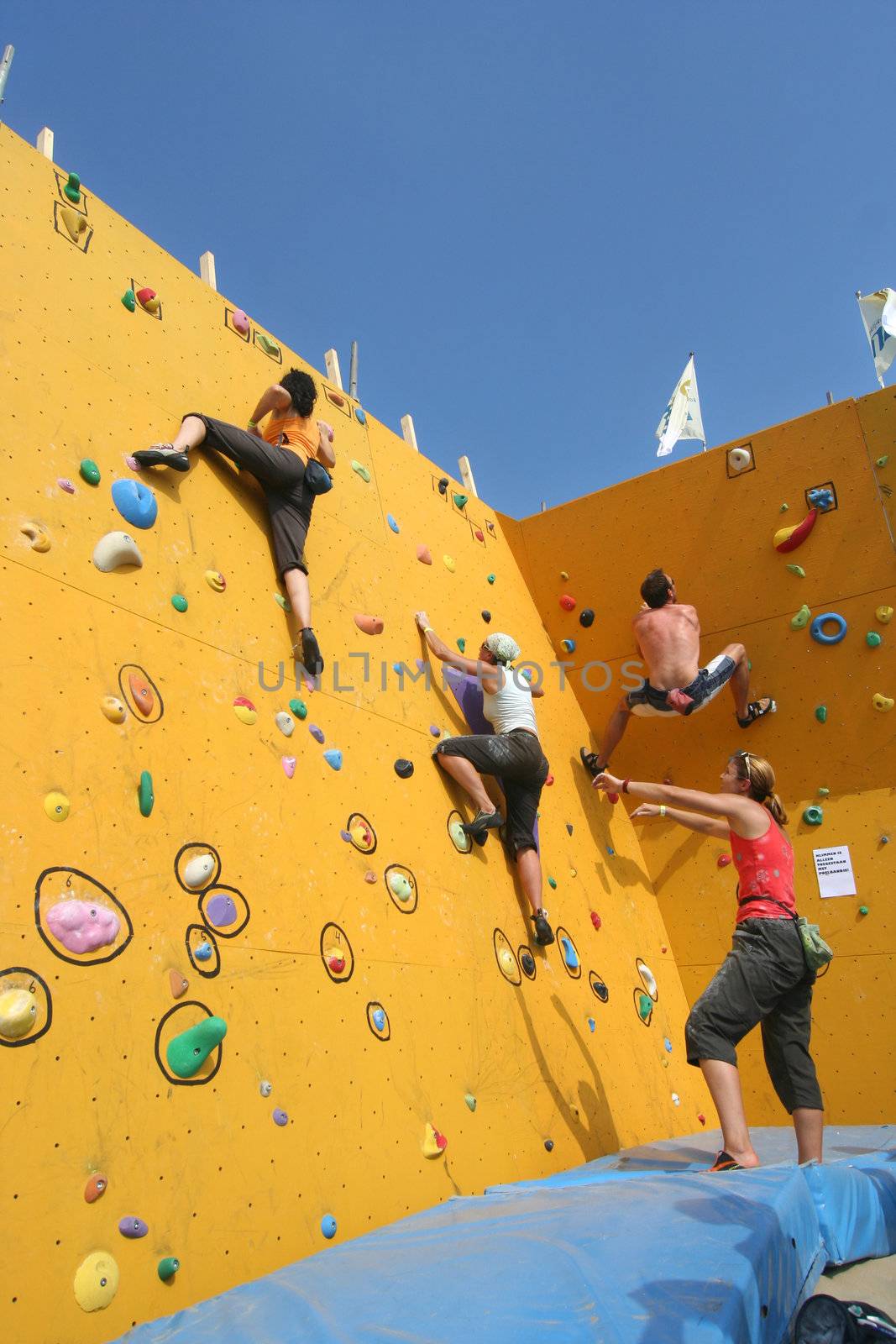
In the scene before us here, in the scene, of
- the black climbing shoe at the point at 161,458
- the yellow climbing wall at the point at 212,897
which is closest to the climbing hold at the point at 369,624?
the yellow climbing wall at the point at 212,897

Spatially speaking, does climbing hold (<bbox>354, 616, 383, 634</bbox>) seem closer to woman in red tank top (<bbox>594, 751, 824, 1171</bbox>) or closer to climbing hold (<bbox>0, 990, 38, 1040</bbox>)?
woman in red tank top (<bbox>594, 751, 824, 1171</bbox>)

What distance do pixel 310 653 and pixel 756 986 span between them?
1.51 metres

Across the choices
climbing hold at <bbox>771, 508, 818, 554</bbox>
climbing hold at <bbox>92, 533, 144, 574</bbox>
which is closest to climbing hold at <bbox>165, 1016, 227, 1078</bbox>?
climbing hold at <bbox>92, 533, 144, 574</bbox>

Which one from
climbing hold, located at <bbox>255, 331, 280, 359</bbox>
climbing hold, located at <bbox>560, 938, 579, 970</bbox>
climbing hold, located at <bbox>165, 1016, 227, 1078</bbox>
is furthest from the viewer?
climbing hold, located at <bbox>255, 331, 280, 359</bbox>

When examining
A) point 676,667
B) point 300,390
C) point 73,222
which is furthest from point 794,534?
point 73,222

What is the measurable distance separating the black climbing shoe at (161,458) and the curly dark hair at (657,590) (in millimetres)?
2351

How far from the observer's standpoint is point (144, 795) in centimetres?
199

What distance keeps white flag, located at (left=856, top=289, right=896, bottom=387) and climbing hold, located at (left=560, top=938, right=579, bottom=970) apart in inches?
121

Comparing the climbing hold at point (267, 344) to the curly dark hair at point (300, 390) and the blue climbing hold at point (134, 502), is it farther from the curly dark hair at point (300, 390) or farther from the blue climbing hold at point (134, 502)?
the blue climbing hold at point (134, 502)

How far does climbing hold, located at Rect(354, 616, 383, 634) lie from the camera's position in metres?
3.22

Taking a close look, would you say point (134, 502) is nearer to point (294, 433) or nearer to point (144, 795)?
point (144, 795)

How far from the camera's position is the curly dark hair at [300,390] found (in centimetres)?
320

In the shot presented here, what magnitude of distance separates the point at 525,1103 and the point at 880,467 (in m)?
3.21

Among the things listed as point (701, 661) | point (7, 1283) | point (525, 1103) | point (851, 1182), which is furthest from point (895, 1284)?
point (701, 661)
